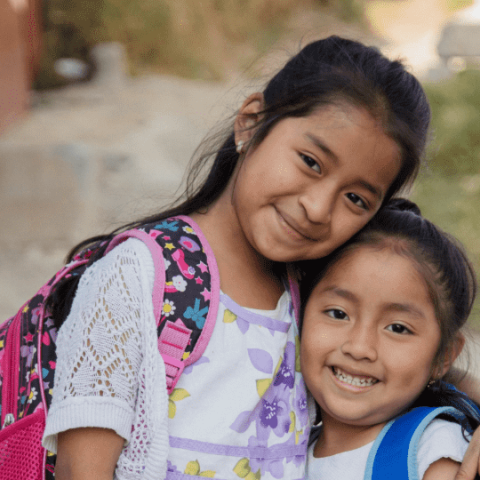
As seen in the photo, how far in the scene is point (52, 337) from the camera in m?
1.27

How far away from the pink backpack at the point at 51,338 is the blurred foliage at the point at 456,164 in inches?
136

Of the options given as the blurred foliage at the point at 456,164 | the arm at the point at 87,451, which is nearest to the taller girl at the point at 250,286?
the arm at the point at 87,451

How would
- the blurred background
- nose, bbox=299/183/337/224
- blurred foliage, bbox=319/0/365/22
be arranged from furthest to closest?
1. blurred foliage, bbox=319/0/365/22
2. the blurred background
3. nose, bbox=299/183/337/224

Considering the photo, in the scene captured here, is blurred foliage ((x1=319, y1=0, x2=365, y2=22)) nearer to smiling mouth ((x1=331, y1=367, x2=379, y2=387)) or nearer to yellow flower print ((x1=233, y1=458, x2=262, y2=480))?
smiling mouth ((x1=331, y1=367, x2=379, y2=387))

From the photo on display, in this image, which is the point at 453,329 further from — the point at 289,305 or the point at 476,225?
the point at 476,225

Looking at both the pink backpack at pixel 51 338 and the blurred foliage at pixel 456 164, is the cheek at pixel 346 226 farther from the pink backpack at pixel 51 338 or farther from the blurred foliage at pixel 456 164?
the blurred foliage at pixel 456 164

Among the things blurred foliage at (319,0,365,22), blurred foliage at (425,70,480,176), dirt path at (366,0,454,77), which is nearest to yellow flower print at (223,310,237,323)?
blurred foliage at (425,70,480,176)

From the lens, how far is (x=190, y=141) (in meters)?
6.76

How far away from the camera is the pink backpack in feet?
3.90

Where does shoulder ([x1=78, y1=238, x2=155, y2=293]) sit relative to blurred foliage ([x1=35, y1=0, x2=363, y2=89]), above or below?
above

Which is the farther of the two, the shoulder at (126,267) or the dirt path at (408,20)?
the dirt path at (408,20)

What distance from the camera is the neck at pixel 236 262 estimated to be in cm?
138

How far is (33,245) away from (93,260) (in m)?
3.96

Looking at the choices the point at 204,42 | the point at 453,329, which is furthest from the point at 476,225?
the point at 204,42
